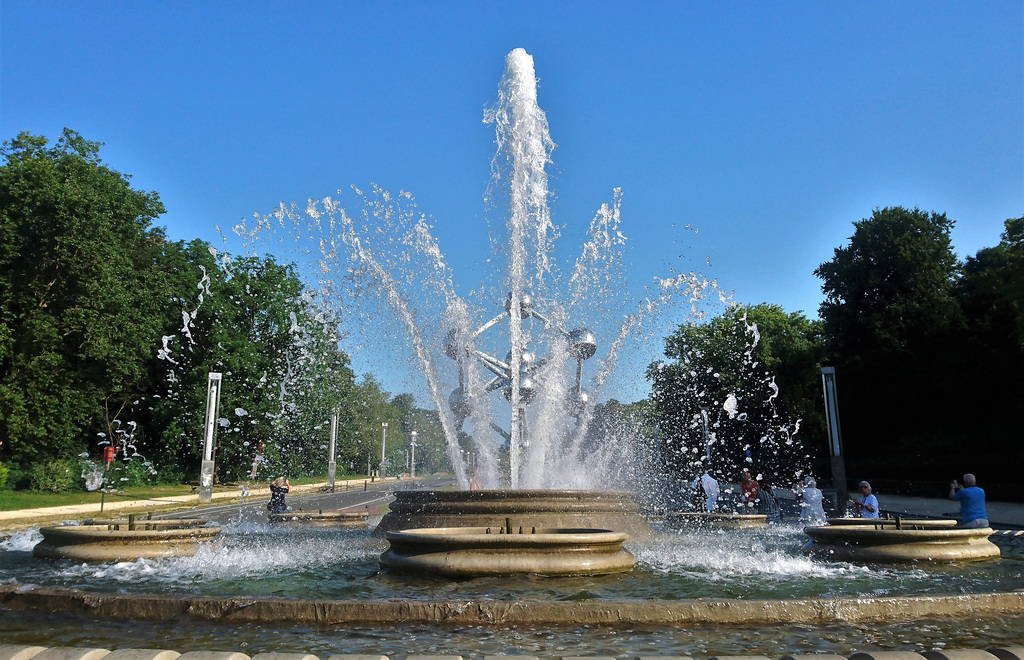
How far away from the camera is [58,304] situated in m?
37.5

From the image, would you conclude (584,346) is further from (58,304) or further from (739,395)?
(739,395)

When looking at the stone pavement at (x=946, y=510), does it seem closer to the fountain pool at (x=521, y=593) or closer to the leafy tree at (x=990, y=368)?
the leafy tree at (x=990, y=368)

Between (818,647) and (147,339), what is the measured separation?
134ft

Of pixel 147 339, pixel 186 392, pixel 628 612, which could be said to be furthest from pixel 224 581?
pixel 186 392

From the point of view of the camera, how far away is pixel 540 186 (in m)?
20.7

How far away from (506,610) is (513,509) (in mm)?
5164

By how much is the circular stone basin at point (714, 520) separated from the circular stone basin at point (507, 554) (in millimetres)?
8050

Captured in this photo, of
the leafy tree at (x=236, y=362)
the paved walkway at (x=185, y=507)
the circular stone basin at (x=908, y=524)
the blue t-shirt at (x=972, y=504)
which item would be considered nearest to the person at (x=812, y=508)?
the paved walkway at (x=185, y=507)

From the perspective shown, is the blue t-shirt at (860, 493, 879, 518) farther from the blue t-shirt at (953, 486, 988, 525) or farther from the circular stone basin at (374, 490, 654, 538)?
the circular stone basin at (374, 490, 654, 538)

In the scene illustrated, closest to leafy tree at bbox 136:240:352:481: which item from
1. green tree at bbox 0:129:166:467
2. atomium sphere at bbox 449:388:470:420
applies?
green tree at bbox 0:129:166:467

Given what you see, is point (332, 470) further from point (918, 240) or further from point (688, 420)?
point (918, 240)

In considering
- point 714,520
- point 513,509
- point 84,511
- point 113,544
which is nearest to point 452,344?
point 714,520

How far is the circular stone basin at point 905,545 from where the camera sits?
10258 millimetres

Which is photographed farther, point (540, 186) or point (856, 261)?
point (856, 261)
